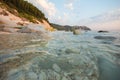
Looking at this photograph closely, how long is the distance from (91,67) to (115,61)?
46.5 inches

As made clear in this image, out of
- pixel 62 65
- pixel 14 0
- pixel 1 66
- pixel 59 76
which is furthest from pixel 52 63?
pixel 14 0

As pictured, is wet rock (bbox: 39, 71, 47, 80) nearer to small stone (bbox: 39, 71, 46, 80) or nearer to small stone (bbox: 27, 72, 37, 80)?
small stone (bbox: 39, 71, 46, 80)

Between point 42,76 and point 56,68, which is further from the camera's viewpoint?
point 56,68

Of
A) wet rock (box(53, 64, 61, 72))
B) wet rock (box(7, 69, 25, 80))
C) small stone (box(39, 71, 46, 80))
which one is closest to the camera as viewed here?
wet rock (box(7, 69, 25, 80))

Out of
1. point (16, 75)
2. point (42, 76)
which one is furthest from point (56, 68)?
point (16, 75)

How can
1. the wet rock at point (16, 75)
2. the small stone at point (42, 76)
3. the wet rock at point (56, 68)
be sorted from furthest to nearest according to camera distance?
1. the wet rock at point (56, 68)
2. the small stone at point (42, 76)
3. the wet rock at point (16, 75)

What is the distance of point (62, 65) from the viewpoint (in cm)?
404

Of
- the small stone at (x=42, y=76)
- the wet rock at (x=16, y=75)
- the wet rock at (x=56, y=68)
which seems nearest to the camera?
the wet rock at (x=16, y=75)

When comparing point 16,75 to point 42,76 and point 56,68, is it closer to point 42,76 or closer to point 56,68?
point 42,76

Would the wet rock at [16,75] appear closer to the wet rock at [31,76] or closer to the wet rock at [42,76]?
the wet rock at [31,76]

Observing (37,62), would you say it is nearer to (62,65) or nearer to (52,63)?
(52,63)

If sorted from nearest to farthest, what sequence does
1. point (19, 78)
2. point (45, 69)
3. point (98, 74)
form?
point (19, 78)
point (45, 69)
point (98, 74)

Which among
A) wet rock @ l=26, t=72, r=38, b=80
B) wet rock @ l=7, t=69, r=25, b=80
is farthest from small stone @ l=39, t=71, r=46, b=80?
wet rock @ l=7, t=69, r=25, b=80

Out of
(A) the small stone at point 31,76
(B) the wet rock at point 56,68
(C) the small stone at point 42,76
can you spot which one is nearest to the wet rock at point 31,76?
(A) the small stone at point 31,76
